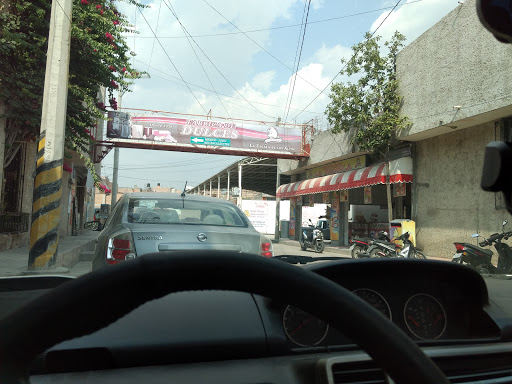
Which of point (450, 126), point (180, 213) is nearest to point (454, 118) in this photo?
point (450, 126)

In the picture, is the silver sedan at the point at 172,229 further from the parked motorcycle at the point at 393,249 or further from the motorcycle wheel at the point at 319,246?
the motorcycle wheel at the point at 319,246

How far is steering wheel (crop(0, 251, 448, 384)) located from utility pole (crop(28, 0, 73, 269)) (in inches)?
→ 297

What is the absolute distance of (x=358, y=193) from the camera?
68.9ft

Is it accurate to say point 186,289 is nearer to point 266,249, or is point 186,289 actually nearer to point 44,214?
point 266,249

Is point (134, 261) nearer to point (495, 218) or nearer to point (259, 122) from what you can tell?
point (495, 218)

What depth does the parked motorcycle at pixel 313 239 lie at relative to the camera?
620 inches

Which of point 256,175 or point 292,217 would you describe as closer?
point 292,217

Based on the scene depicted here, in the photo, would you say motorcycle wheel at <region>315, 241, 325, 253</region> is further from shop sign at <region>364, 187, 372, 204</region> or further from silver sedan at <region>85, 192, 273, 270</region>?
silver sedan at <region>85, 192, 273, 270</region>

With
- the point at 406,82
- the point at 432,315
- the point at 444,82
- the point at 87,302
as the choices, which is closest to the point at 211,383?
the point at 87,302

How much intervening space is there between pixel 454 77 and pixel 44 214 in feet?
33.5

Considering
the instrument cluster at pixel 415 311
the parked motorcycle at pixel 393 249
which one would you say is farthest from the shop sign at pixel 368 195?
the instrument cluster at pixel 415 311

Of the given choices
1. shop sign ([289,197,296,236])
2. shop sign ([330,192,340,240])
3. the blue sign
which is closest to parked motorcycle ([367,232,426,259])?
shop sign ([330,192,340,240])

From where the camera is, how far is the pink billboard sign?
1992 cm

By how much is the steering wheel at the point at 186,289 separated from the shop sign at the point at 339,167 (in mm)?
17036
